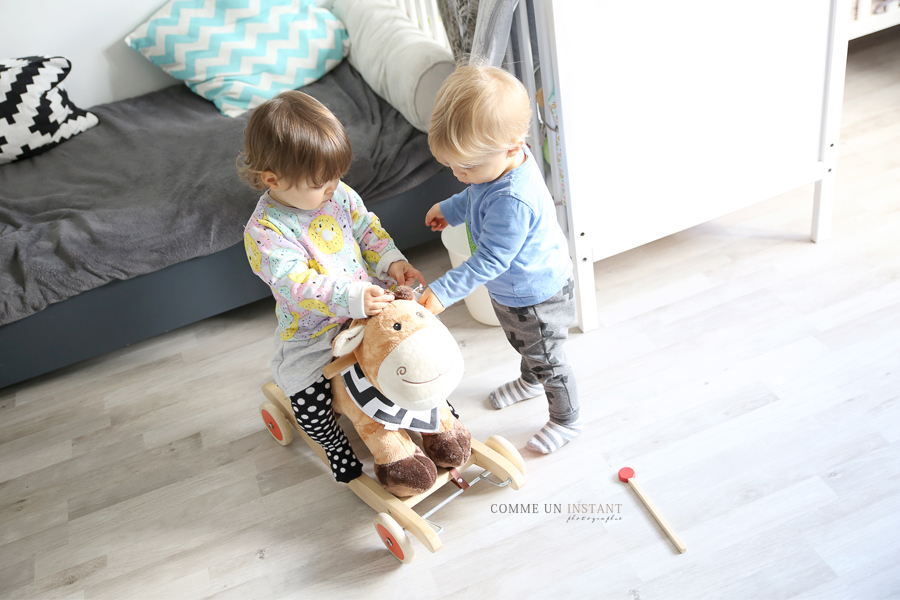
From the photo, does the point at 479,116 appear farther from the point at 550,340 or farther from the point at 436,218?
the point at 550,340

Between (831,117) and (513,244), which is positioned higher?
(513,244)

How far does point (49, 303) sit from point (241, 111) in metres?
0.84

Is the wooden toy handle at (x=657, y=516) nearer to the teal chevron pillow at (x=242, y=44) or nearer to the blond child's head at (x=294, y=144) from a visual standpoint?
the blond child's head at (x=294, y=144)

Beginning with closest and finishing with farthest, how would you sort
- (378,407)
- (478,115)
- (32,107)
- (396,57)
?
(478,115), (378,407), (396,57), (32,107)

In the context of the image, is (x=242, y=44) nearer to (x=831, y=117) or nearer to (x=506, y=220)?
(x=506, y=220)

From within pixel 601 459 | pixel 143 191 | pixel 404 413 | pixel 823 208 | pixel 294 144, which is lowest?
pixel 601 459

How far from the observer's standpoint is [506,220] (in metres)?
1.07

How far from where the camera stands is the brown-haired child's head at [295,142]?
1.04m

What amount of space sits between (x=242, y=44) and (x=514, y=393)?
1447 millimetres

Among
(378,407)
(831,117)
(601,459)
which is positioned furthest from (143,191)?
(831,117)

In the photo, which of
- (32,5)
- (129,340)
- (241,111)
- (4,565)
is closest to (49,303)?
(129,340)

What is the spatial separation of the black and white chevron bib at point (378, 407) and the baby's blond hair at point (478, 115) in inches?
16.0

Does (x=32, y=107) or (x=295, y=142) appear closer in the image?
(x=295, y=142)

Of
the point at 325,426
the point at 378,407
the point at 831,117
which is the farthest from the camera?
the point at 831,117
